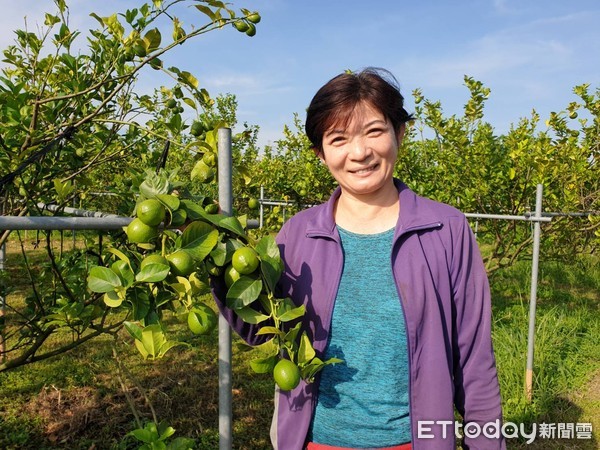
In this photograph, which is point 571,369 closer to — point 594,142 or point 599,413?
point 599,413

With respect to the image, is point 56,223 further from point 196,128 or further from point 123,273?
point 196,128

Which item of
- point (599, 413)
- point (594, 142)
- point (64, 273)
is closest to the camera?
point (64, 273)

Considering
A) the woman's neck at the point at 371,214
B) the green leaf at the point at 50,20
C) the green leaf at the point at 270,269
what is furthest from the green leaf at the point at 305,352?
the green leaf at the point at 50,20

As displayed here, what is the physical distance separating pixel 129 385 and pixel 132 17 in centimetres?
280

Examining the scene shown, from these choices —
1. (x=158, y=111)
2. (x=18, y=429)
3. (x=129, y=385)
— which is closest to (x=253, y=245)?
(x=158, y=111)

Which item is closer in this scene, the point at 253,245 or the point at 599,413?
the point at 253,245

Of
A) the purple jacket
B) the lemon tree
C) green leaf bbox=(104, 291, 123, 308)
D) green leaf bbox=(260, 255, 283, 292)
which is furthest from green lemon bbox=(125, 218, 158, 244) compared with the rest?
the purple jacket

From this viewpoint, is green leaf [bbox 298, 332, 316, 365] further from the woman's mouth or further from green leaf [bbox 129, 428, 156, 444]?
the woman's mouth

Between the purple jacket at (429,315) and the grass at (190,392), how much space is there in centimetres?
148

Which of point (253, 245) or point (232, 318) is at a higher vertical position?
point (253, 245)

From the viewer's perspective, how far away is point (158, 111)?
245cm

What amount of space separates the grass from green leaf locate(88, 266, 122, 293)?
176 centimetres

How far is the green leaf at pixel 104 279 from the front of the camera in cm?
85

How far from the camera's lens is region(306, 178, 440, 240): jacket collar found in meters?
1.34
